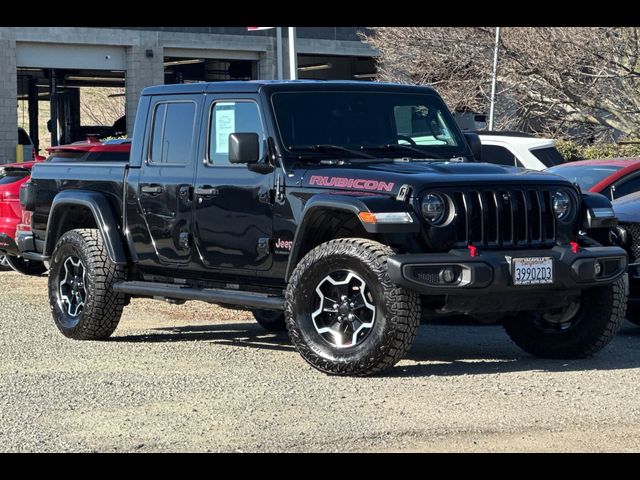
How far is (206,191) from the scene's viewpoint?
9938mm

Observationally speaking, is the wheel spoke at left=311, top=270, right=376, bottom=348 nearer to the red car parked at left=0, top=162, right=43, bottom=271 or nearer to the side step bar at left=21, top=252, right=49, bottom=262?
the side step bar at left=21, top=252, right=49, bottom=262

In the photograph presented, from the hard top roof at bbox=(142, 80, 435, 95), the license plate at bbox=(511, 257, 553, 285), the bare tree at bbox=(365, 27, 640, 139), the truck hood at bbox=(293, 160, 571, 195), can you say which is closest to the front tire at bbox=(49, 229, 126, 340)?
the hard top roof at bbox=(142, 80, 435, 95)

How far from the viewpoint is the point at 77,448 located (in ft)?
21.5

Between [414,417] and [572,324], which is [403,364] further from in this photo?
[414,417]

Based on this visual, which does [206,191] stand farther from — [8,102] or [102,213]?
[8,102]

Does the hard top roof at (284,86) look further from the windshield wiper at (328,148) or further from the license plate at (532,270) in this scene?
the license plate at (532,270)

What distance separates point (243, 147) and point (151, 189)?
53.2 inches

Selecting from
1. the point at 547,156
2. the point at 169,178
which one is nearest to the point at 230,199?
the point at 169,178

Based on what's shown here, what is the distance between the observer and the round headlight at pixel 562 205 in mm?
9211

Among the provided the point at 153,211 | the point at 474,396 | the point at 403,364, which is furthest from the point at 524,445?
the point at 153,211

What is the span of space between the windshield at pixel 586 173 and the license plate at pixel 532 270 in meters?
4.19
